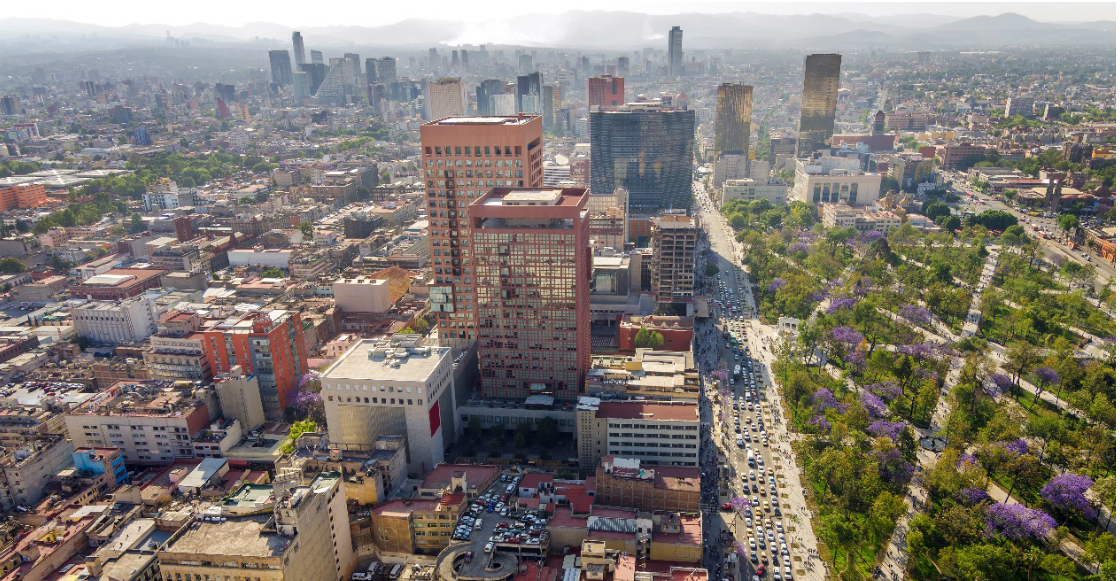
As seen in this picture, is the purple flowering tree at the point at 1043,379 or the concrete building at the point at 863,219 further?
the concrete building at the point at 863,219

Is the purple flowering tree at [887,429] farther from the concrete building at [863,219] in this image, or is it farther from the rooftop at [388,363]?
the concrete building at [863,219]

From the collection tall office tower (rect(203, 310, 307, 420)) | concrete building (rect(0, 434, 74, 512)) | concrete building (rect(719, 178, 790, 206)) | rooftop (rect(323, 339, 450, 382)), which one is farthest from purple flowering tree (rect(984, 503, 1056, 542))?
concrete building (rect(719, 178, 790, 206))

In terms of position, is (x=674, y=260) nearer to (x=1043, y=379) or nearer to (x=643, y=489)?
(x=1043, y=379)

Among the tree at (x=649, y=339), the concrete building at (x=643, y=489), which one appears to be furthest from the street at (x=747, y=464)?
the tree at (x=649, y=339)

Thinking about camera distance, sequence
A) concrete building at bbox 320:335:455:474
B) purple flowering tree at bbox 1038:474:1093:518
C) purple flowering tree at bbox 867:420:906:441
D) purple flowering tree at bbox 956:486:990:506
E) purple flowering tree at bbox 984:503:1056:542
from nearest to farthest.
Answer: purple flowering tree at bbox 984:503:1056:542 → purple flowering tree at bbox 1038:474:1093:518 → purple flowering tree at bbox 956:486:990:506 → concrete building at bbox 320:335:455:474 → purple flowering tree at bbox 867:420:906:441

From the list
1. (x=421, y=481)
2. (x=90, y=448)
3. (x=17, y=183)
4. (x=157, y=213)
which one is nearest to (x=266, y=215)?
(x=157, y=213)

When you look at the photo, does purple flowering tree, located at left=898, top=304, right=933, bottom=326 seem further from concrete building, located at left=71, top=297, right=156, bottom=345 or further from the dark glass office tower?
concrete building, located at left=71, top=297, right=156, bottom=345

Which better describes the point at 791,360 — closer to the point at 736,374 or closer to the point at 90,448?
the point at 736,374

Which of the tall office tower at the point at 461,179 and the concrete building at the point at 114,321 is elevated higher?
the tall office tower at the point at 461,179
